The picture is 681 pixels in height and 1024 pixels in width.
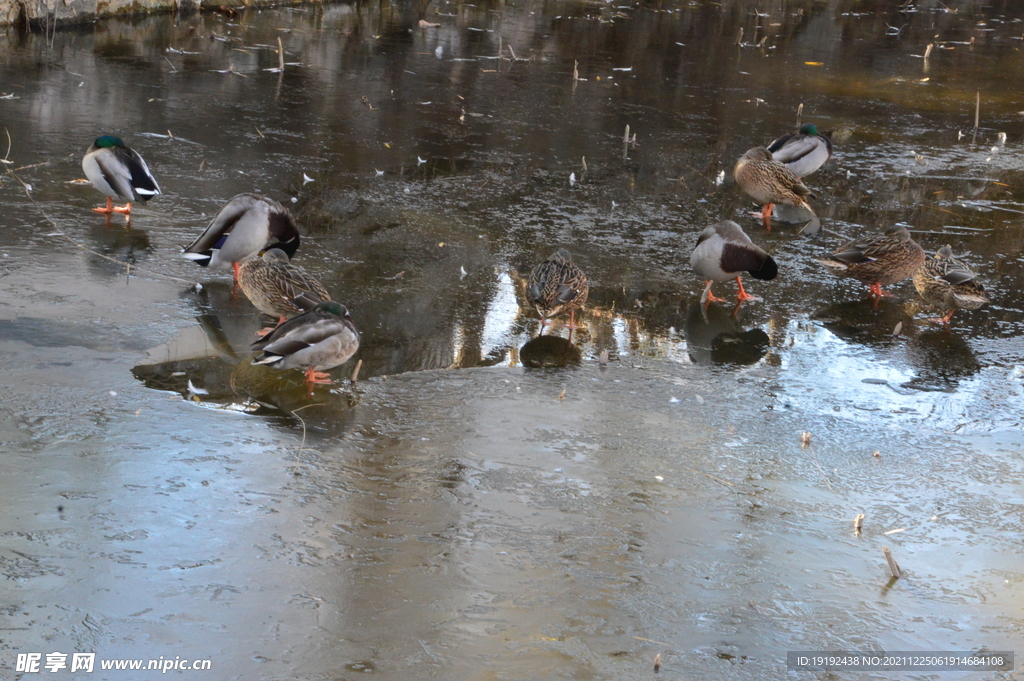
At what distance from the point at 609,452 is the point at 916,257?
3.34 m

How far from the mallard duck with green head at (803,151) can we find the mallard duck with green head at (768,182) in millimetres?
499

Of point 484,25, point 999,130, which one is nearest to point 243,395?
point 999,130

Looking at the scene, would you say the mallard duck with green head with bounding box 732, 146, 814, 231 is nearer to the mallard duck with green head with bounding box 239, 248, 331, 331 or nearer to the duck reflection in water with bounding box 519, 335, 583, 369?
the duck reflection in water with bounding box 519, 335, 583, 369

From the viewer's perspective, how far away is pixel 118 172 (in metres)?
6.96

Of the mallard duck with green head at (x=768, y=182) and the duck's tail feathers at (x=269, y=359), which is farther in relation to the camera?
the mallard duck with green head at (x=768, y=182)

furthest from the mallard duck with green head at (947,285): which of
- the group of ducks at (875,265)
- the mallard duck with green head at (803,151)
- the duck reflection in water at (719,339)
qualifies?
the mallard duck with green head at (803,151)

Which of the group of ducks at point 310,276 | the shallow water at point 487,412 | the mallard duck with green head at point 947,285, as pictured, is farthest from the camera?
the mallard duck with green head at point 947,285

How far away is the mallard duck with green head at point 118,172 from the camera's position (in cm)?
696

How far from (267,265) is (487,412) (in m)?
1.75

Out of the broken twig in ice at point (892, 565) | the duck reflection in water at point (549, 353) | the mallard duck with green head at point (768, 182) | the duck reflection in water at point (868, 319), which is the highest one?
the mallard duck with green head at point (768, 182)

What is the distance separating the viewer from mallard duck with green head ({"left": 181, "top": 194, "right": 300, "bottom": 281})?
20.5ft

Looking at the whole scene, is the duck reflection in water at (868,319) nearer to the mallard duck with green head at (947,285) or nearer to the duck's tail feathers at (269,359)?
the mallard duck with green head at (947,285)

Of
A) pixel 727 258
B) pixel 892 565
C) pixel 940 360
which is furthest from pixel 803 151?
pixel 892 565

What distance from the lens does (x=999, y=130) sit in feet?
37.7
